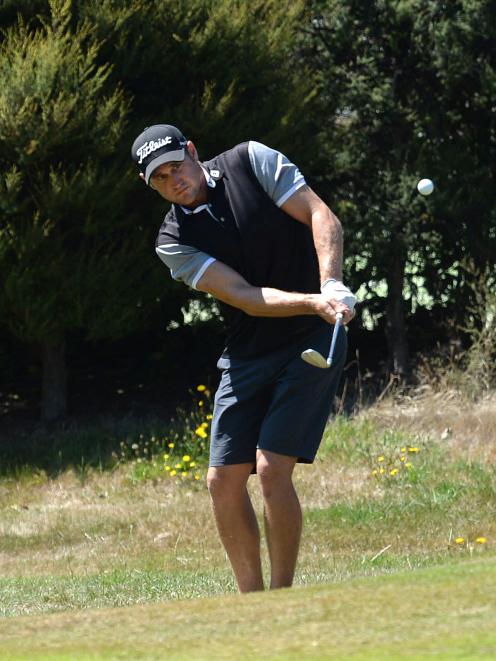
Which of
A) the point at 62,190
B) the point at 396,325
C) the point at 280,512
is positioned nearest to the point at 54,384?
the point at 62,190

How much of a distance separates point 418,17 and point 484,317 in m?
2.59

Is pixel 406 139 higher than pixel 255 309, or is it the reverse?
pixel 406 139

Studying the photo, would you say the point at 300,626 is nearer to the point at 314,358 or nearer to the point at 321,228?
the point at 314,358

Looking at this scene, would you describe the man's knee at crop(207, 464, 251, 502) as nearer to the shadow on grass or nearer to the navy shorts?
the navy shorts

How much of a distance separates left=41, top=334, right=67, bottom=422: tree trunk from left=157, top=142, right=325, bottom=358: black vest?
5.71 m

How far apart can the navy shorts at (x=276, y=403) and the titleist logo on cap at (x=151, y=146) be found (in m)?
0.94

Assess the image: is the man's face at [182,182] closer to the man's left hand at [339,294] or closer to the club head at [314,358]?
the man's left hand at [339,294]

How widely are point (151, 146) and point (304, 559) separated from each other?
3.19m

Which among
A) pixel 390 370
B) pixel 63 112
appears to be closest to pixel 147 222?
pixel 63 112

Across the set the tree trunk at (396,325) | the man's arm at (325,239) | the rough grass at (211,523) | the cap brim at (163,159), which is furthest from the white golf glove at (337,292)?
the tree trunk at (396,325)

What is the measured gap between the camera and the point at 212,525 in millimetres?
8562

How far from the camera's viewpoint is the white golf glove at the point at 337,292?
5.04m

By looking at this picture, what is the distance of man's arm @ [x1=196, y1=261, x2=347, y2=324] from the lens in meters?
5.09

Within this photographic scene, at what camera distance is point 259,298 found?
523 centimetres
